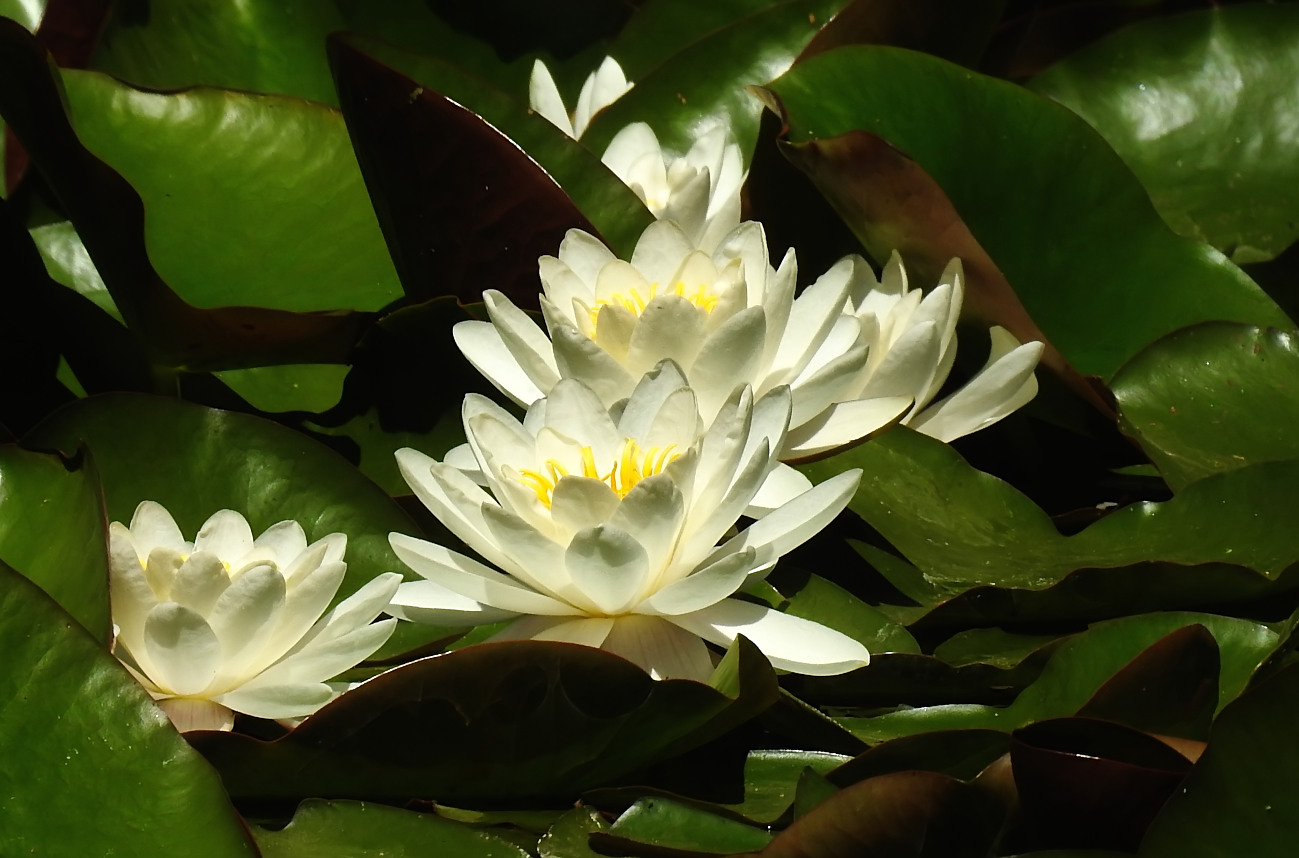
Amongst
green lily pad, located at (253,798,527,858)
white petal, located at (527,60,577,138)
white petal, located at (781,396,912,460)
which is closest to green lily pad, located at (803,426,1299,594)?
white petal, located at (781,396,912,460)

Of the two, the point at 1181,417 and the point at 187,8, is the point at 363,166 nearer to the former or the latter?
the point at 187,8

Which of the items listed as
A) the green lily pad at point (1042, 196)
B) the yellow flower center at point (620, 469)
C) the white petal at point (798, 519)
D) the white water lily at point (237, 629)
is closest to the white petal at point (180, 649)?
the white water lily at point (237, 629)

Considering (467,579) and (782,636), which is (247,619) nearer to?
(467,579)

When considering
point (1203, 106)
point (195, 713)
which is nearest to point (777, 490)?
point (195, 713)

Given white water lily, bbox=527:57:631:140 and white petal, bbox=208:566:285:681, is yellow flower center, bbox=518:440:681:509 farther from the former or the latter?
white water lily, bbox=527:57:631:140

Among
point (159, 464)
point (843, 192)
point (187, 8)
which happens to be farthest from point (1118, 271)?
point (187, 8)
